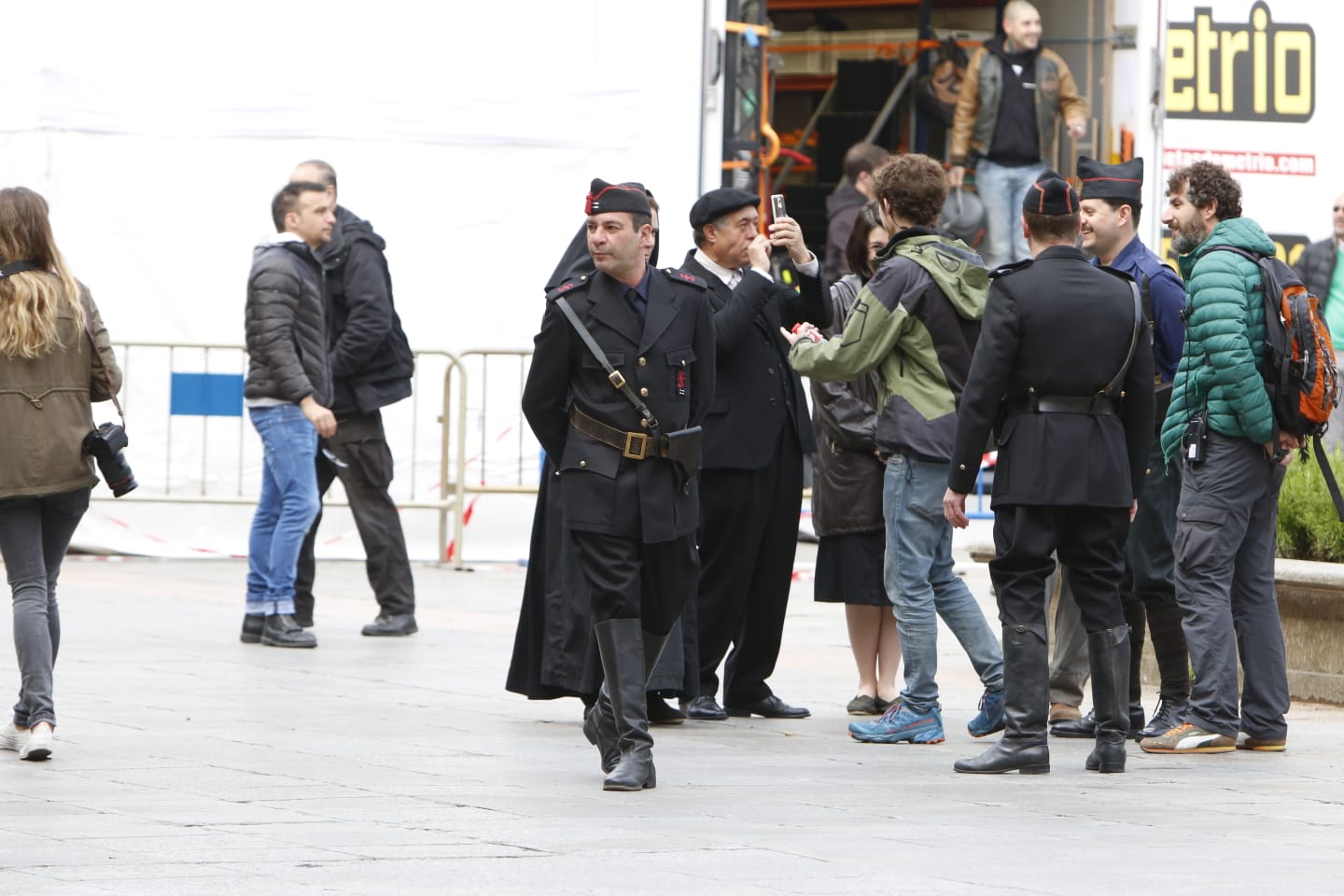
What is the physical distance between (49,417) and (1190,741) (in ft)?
12.4

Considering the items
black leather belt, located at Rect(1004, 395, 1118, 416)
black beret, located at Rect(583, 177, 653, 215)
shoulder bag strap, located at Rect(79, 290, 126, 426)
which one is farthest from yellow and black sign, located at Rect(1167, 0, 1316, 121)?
shoulder bag strap, located at Rect(79, 290, 126, 426)

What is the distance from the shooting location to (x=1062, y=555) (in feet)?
23.4

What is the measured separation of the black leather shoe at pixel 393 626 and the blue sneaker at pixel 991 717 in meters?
3.49

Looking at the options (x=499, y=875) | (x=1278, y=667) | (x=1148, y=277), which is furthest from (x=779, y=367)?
(x=499, y=875)

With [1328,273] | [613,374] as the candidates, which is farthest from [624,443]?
[1328,273]

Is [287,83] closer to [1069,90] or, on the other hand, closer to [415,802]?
[1069,90]

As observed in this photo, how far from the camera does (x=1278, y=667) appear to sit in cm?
777

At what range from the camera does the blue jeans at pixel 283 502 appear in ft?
33.0

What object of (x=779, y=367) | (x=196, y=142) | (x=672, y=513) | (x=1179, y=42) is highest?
(x=1179, y=42)

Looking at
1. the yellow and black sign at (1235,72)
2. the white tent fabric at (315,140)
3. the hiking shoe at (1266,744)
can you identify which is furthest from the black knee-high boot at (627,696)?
the yellow and black sign at (1235,72)

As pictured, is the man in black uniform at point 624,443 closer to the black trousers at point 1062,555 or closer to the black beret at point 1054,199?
the black trousers at point 1062,555

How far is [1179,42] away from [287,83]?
18.6ft

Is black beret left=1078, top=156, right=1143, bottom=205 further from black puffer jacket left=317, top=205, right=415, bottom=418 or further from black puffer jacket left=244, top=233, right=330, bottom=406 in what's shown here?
black puffer jacket left=317, top=205, right=415, bottom=418

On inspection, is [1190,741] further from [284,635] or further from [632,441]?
[284,635]
